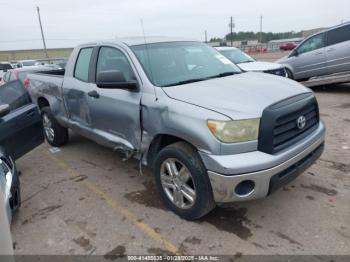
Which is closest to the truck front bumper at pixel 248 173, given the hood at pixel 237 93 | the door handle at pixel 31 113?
the hood at pixel 237 93

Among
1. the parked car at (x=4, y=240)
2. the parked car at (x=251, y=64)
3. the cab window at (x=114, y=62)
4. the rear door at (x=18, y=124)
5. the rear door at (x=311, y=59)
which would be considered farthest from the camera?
the rear door at (x=311, y=59)

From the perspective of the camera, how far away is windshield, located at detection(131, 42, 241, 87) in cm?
351

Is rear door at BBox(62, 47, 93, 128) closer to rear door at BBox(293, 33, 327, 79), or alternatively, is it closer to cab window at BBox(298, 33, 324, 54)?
rear door at BBox(293, 33, 327, 79)

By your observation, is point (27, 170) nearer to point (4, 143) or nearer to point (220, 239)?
point (4, 143)

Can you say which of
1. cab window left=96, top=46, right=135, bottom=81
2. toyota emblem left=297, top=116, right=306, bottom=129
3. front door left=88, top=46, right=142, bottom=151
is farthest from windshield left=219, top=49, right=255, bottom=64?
toyota emblem left=297, top=116, right=306, bottom=129

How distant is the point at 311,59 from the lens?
378 inches

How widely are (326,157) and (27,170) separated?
467 cm

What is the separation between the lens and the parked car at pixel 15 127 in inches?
137

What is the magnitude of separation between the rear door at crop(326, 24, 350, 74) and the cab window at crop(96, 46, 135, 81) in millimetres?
7334

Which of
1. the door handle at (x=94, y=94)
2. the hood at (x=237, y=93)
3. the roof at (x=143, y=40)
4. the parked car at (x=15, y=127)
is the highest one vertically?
the roof at (x=143, y=40)

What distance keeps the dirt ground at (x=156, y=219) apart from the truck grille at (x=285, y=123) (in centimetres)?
83

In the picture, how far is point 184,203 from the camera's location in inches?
126

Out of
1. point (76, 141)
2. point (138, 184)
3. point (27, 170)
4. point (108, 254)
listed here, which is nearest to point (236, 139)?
point (108, 254)

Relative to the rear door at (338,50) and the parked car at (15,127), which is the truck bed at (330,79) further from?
the parked car at (15,127)
